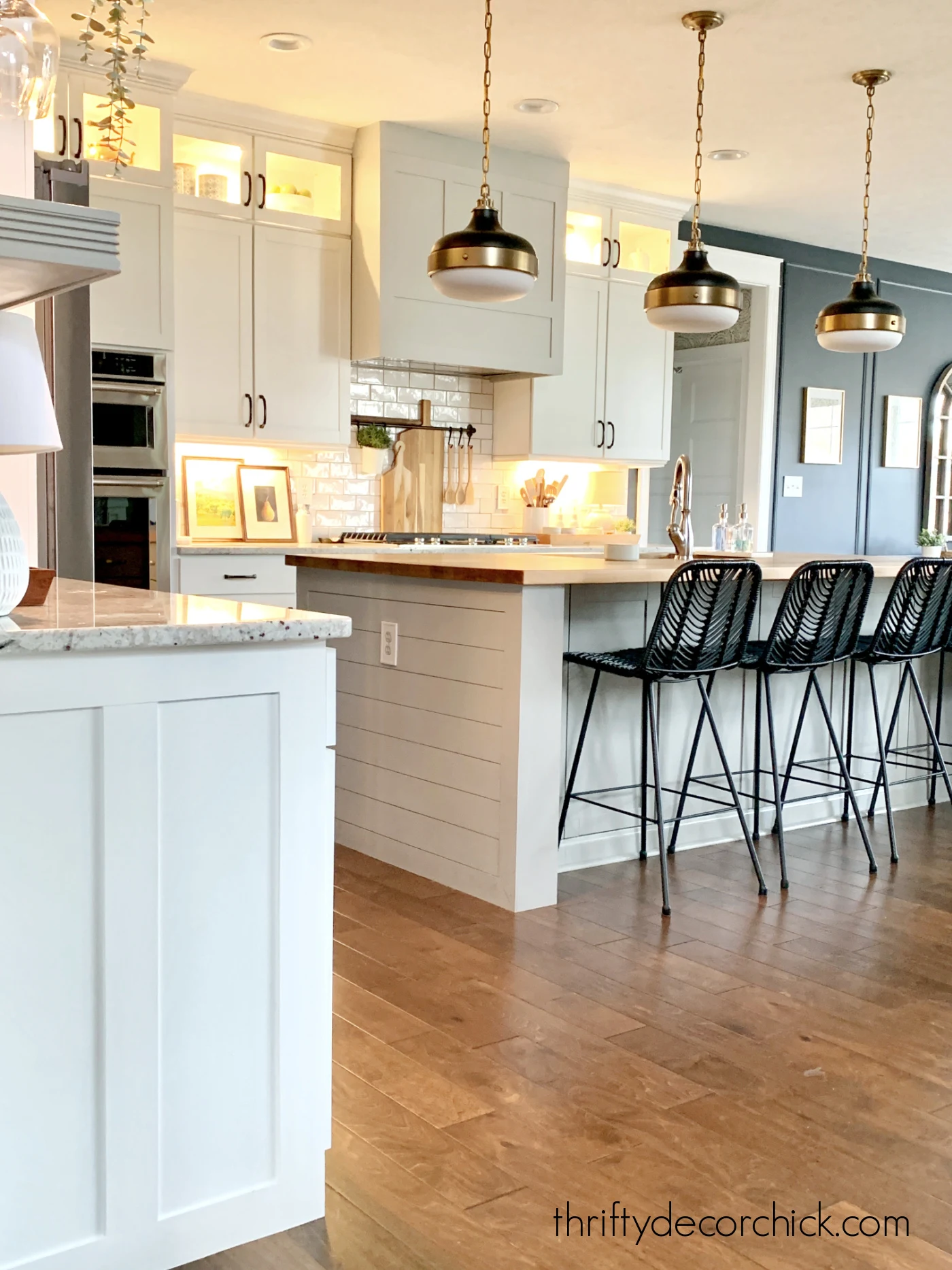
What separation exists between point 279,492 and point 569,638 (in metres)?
2.58

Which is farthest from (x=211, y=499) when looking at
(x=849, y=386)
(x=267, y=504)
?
(x=849, y=386)

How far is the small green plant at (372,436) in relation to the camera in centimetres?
622

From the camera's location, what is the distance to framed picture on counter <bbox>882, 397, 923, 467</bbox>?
27.5 ft

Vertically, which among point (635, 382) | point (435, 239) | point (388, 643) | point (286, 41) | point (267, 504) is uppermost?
point (286, 41)

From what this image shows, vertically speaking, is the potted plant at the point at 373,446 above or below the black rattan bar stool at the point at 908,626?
above

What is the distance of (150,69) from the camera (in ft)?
15.9

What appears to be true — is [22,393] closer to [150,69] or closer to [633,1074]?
[633,1074]

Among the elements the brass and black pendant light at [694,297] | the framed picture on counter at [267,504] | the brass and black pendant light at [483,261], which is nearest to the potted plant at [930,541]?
the framed picture on counter at [267,504]

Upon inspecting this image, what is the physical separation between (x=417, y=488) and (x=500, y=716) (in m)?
3.13

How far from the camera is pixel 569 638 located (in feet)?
12.2

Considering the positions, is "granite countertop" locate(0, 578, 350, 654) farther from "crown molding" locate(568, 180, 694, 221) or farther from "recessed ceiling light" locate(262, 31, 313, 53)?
"crown molding" locate(568, 180, 694, 221)

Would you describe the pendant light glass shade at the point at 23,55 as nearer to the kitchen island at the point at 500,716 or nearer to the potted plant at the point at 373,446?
the kitchen island at the point at 500,716

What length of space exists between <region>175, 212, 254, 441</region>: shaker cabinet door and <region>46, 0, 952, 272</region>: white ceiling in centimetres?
60

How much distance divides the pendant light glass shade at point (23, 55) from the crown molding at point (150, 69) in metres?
3.52
